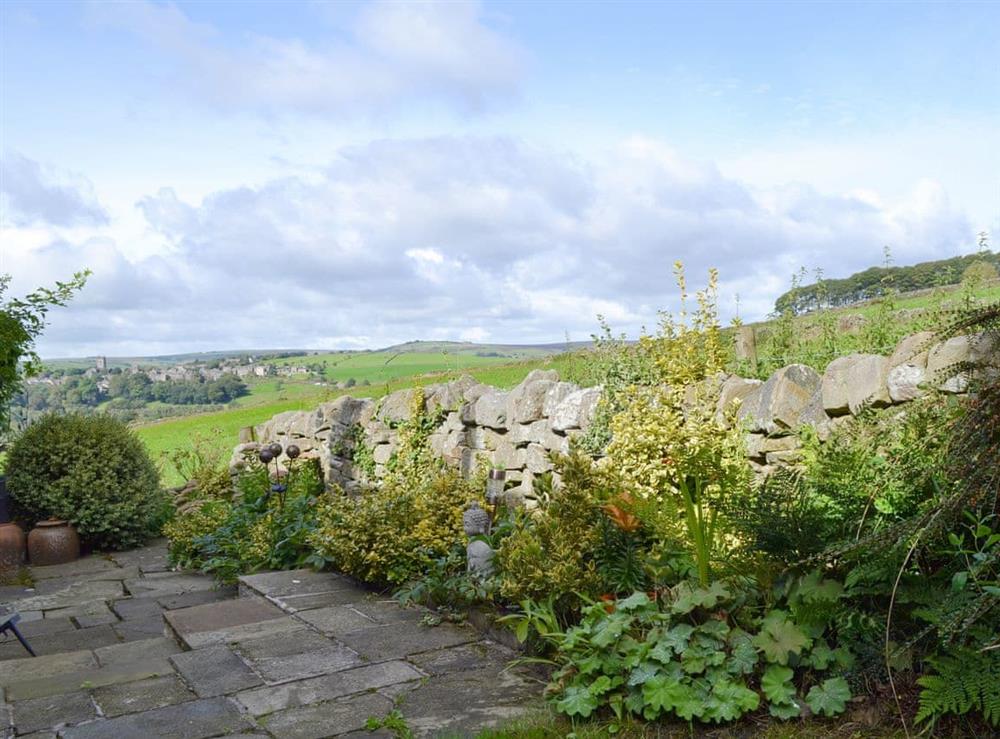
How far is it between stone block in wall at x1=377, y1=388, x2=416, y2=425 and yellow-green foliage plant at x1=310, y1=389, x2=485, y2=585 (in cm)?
139

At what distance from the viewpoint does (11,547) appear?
305 inches

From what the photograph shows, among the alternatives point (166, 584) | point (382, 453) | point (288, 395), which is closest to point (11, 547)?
point (166, 584)

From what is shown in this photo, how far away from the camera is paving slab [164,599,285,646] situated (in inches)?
181

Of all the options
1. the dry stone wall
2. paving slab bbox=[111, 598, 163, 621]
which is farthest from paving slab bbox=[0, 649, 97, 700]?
the dry stone wall

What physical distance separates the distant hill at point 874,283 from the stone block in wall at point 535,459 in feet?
6.15

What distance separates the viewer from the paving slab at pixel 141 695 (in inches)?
141

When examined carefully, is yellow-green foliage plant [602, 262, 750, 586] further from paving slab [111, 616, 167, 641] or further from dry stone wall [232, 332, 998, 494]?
paving slab [111, 616, 167, 641]

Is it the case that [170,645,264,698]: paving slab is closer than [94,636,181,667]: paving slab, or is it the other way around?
[170,645,264,698]: paving slab

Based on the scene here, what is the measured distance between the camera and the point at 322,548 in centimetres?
582

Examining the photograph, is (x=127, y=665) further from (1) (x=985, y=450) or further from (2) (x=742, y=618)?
(1) (x=985, y=450)

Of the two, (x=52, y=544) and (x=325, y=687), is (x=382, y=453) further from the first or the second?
(x=325, y=687)

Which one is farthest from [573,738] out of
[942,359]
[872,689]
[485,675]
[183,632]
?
[183,632]

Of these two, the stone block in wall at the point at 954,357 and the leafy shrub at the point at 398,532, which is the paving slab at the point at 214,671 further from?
the stone block in wall at the point at 954,357

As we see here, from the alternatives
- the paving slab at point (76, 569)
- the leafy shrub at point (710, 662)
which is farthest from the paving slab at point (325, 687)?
the paving slab at point (76, 569)
